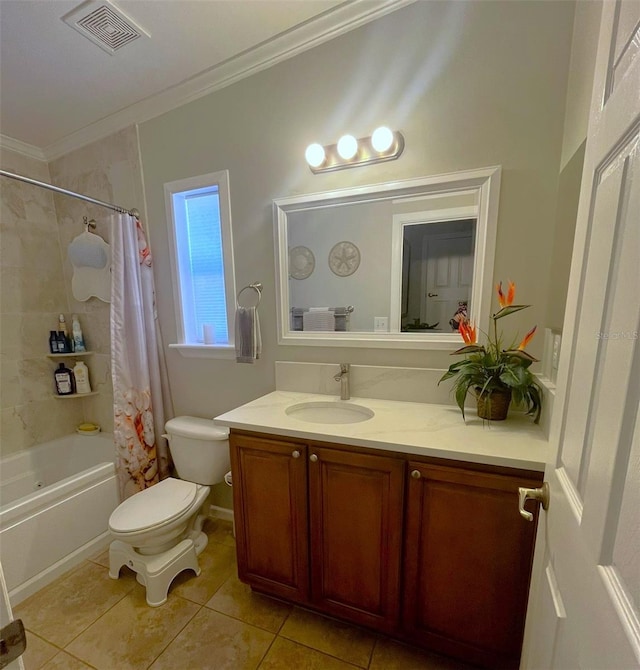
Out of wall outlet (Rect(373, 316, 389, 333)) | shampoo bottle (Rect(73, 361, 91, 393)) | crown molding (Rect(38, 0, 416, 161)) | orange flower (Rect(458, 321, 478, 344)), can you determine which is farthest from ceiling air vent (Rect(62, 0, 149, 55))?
shampoo bottle (Rect(73, 361, 91, 393))

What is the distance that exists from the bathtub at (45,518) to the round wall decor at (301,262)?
1.66 metres

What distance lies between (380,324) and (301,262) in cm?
53

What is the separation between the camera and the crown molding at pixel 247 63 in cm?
127

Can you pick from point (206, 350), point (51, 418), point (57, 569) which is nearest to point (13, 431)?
point (51, 418)

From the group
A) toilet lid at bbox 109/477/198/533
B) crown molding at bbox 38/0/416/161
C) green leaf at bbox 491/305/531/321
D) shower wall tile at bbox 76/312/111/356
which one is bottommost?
toilet lid at bbox 109/477/198/533

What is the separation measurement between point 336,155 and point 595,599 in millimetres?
1600

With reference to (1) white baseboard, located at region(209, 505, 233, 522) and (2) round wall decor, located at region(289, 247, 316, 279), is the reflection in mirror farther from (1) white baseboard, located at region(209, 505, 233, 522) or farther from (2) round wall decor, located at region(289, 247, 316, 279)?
(1) white baseboard, located at region(209, 505, 233, 522)

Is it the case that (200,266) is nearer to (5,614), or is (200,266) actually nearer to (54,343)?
(54,343)

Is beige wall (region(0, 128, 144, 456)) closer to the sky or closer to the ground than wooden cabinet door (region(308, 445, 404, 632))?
closer to the sky

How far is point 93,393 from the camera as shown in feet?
7.56

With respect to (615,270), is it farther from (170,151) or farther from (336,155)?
(170,151)

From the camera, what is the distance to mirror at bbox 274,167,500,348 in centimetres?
128

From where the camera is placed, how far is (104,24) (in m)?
1.28

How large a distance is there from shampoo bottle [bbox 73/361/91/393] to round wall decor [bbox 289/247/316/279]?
6.17ft
